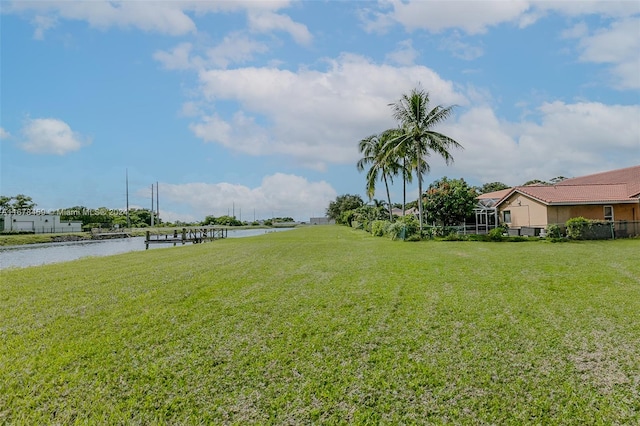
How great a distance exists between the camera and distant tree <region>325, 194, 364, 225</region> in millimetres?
77062

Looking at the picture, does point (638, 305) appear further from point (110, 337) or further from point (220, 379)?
point (110, 337)

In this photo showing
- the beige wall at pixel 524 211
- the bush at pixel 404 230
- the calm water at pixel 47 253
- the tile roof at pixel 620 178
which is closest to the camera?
the calm water at pixel 47 253

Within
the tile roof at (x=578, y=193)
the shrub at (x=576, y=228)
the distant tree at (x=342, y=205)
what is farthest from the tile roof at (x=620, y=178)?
the distant tree at (x=342, y=205)

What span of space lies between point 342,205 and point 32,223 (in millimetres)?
55283

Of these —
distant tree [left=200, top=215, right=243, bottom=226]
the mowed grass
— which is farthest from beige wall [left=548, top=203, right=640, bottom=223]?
distant tree [left=200, top=215, right=243, bottom=226]

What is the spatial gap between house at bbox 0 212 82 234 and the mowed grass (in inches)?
2327

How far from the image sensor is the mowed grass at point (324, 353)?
330 centimetres

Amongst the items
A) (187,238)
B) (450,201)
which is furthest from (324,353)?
(187,238)

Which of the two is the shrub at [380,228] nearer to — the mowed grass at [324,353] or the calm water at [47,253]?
the calm water at [47,253]

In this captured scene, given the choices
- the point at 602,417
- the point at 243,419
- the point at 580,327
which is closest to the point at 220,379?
the point at 243,419

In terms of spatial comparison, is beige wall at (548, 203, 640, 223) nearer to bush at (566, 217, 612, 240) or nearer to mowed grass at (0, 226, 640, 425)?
bush at (566, 217, 612, 240)

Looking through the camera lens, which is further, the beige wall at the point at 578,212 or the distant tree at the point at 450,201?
the distant tree at the point at 450,201

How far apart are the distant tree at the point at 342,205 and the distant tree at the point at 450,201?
46110mm

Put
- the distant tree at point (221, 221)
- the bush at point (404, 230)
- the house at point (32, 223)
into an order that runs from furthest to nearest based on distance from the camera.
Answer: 1. the distant tree at point (221, 221)
2. the house at point (32, 223)
3. the bush at point (404, 230)
